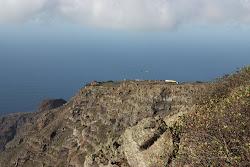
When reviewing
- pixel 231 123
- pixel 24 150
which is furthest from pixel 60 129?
pixel 231 123

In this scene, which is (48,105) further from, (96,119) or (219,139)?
(219,139)

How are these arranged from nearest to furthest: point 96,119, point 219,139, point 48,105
Answer: point 219,139 → point 96,119 → point 48,105

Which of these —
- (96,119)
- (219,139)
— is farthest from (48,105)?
(219,139)

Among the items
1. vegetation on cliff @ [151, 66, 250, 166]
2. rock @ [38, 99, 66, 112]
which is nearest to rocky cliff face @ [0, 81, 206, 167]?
vegetation on cliff @ [151, 66, 250, 166]

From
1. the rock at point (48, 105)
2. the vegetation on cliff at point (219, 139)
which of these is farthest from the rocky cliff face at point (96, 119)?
the rock at point (48, 105)

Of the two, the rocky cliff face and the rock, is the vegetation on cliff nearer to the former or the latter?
the rocky cliff face

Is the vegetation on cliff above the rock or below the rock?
above

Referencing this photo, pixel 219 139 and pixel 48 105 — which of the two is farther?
pixel 48 105

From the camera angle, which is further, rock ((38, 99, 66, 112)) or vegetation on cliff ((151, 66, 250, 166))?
rock ((38, 99, 66, 112))

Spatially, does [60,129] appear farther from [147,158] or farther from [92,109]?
[147,158]

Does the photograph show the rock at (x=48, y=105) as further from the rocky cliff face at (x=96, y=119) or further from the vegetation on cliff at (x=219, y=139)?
the vegetation on cliff at (x=219, y=139)

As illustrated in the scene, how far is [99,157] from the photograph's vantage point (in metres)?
35.8

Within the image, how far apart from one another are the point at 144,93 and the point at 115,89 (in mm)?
16669

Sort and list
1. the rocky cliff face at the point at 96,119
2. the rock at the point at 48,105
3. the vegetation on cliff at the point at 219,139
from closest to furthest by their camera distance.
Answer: the vegetation on cliff at the point at 219,139 < the rocky cliff face at the point at 96,119 < the rock at the point at 48,105
